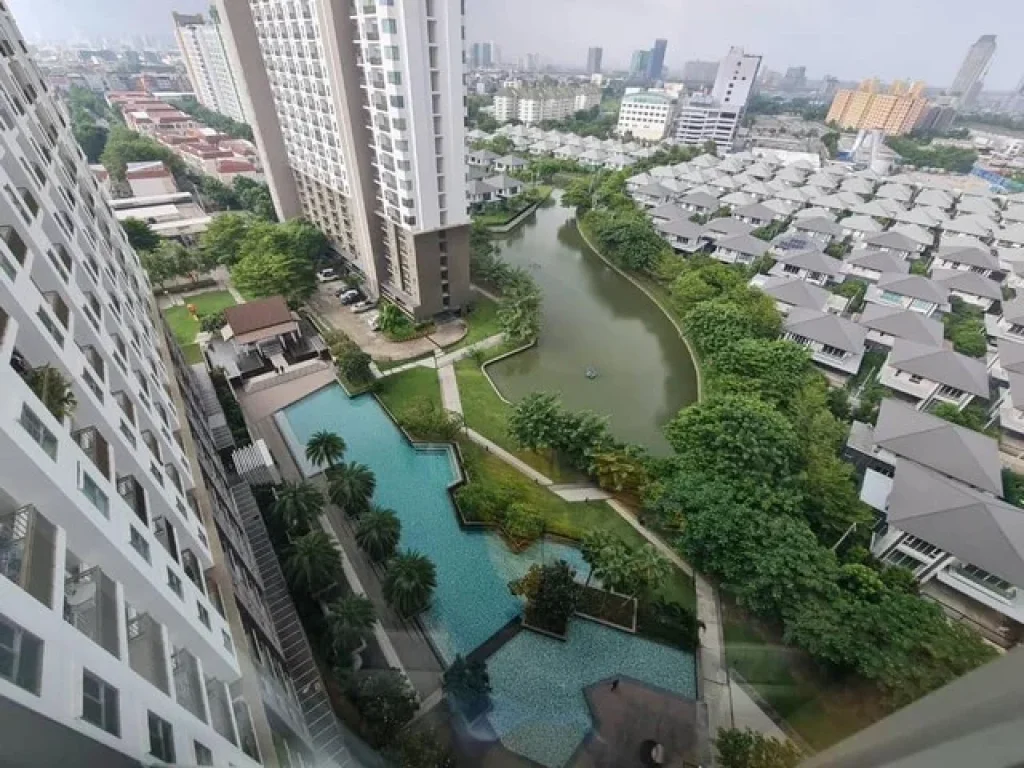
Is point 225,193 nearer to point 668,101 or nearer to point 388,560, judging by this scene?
point 388,560

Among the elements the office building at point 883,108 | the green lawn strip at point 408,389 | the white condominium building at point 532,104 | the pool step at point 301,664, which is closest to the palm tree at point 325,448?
the pool step at point 301,664

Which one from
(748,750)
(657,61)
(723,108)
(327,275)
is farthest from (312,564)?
(657,61)

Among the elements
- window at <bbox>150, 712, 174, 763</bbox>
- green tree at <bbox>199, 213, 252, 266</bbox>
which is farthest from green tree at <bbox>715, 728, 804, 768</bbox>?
green tree at <bbox>199, 213, 252, 266</bbox>

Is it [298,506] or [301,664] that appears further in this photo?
[298,506]

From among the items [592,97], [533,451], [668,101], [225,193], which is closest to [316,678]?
[533,451]

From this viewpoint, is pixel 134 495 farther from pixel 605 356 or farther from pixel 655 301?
pixel 655 301

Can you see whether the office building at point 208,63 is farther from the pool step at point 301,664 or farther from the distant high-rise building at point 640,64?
the distant high-rise building at point 640,64

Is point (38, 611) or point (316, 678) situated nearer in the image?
point (38, 611)
